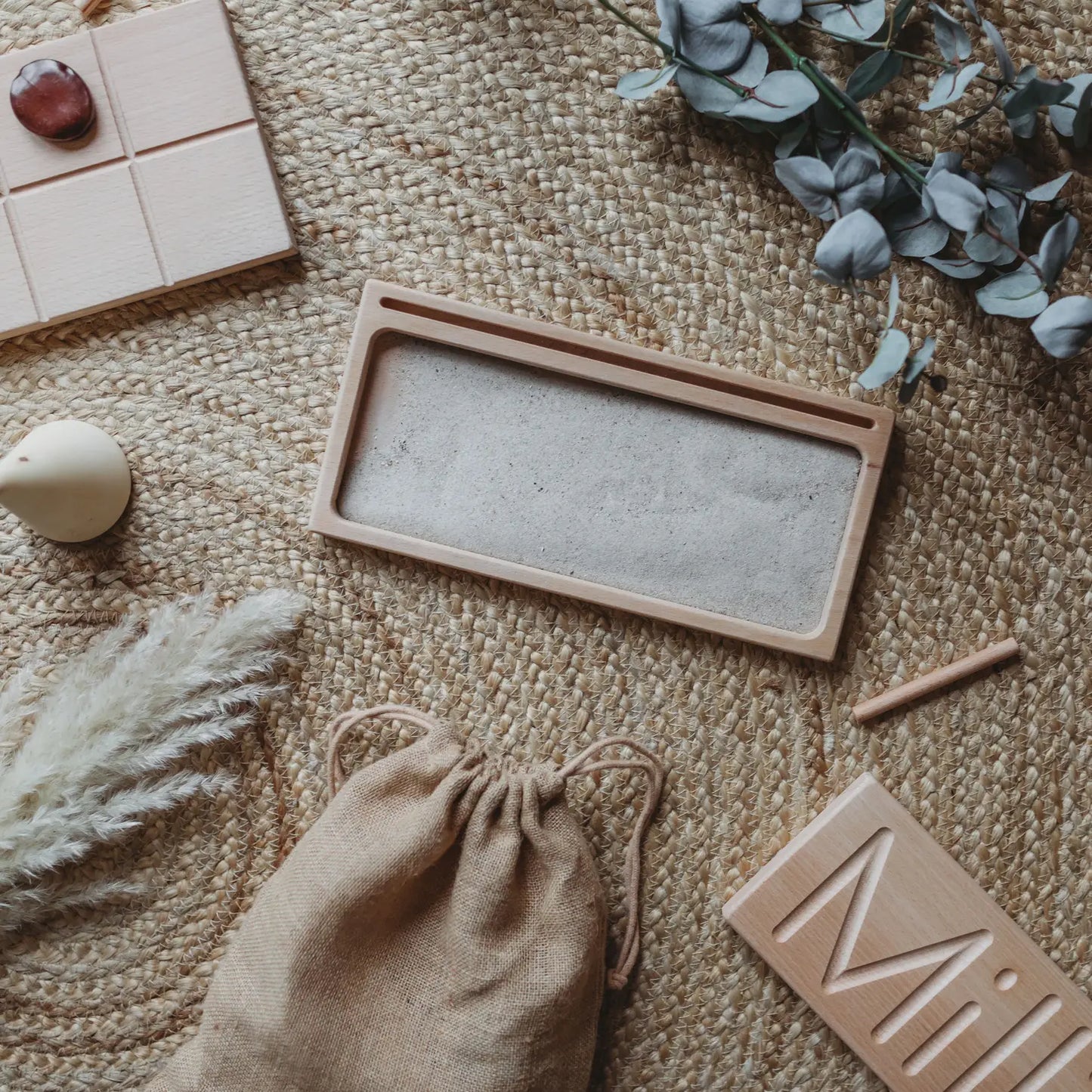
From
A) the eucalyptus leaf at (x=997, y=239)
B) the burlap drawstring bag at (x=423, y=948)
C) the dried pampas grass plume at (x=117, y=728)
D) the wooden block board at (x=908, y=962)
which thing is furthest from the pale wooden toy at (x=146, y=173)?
the wooden block board at (x=908, y=962)

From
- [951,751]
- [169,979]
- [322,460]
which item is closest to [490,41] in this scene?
[322,460]

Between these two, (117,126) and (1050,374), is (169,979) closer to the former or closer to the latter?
(117,126)

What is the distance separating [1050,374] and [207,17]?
63 cm

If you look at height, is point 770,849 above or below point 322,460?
below

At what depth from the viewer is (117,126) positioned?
0.68 meters

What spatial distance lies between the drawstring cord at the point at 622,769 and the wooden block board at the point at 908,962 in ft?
0.22

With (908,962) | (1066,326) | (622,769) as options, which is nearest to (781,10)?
(1066,326)

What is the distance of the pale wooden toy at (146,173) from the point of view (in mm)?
679

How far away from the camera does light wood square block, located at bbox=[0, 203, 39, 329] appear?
2.26ft

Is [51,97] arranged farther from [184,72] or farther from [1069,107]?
[1069,107]

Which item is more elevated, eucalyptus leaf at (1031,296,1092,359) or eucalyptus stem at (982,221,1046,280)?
eucalyptus stem at (982,221,1046,280)

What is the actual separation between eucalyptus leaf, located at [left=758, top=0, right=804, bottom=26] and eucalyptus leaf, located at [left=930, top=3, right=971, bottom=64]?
8cm

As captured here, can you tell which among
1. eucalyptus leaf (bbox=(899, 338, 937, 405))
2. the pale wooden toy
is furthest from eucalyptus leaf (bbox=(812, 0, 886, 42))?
the pale wooden toy

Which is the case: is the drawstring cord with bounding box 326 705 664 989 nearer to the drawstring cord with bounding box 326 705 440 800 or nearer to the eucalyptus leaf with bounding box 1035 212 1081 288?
the drawstring cord with bounding box 326 705 440 800
